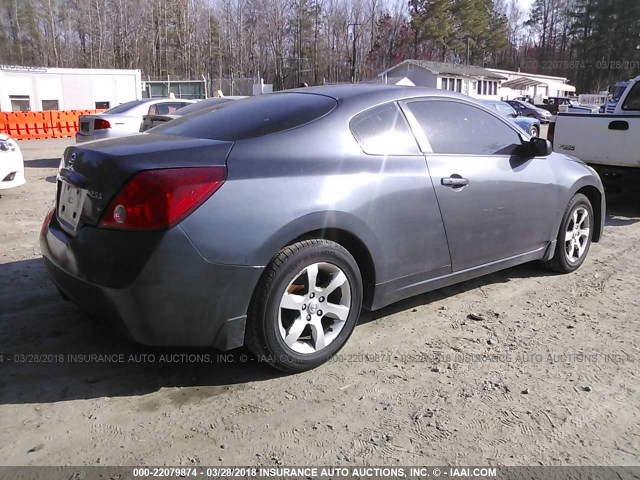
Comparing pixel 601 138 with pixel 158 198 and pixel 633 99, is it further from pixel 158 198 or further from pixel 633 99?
pixel 158 198

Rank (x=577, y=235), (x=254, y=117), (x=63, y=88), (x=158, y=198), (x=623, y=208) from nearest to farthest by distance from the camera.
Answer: (x=158, y=198), (x=254, y=117), (x=577, y=235), (x=623, y=208), (x=63, y=88)

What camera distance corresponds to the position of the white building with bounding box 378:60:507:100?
1994 inches

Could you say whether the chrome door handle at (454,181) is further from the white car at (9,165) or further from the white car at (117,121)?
the white car at (117,121)

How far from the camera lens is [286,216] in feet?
9.01

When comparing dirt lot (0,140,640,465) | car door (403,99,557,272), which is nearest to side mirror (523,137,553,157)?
car door (403,99,557,272)

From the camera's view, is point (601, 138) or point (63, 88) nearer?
point (601, 138)

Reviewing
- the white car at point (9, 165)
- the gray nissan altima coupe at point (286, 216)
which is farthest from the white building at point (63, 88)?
the gray nissan altima coupe at point (286, 216)

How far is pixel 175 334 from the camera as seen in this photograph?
262 centimetres

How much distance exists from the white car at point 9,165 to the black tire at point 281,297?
5877 millimetres

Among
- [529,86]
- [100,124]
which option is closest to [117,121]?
[100,124]

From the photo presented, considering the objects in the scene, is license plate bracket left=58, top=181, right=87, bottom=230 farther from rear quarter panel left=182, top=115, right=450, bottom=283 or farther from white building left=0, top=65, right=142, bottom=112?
white building left=0, top=65, right=142, bottom=112

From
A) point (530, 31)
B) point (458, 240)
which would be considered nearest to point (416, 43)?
point (530, 31)

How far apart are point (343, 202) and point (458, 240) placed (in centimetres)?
106

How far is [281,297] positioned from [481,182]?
1.77 m
